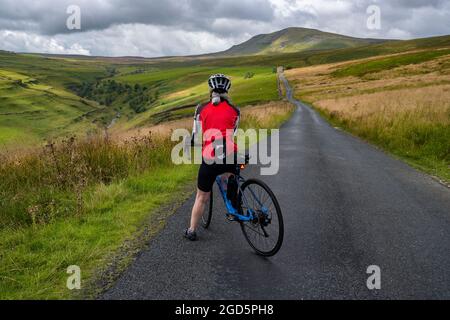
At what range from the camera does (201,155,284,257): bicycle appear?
5004 millimetres

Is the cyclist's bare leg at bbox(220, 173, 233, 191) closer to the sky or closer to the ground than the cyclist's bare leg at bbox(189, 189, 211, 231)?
closer to the sky

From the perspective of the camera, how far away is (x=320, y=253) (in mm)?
5242

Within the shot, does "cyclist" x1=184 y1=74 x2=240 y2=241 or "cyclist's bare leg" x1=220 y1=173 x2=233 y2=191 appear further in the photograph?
"cyclist's bare leg" x1=220 y1=173 x2=233 y2=191

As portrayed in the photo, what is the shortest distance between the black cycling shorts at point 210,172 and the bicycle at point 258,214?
0.16 metres

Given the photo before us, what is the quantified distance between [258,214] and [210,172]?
912 millimetres

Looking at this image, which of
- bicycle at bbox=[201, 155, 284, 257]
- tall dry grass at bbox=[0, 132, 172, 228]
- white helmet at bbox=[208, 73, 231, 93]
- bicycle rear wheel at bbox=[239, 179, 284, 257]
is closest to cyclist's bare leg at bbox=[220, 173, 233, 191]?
bicycle at bbox=[201, 155, 284, 257]

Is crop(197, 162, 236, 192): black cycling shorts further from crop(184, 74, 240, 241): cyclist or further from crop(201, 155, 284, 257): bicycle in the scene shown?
crop(201, 155, 284, 257): bicycle

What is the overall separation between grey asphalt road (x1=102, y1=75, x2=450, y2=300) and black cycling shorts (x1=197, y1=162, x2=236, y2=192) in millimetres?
Answer: 860

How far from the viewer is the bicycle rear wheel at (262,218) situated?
5.00 metres

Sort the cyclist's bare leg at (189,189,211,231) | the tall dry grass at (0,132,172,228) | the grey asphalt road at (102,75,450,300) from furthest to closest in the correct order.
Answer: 1. the tall dry grass at (0,132,172,228)
2. the cyclist's bare leg at (189,189,211,231)
3. the grey asphalt road at (102,75,450,300)

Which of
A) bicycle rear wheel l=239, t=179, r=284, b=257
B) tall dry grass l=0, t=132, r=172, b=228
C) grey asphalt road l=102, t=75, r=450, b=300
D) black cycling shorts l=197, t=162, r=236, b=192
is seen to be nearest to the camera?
grey asphalt road l=102, t=75, r=450, b=300

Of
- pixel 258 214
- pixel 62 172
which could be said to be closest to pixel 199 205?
pixel 258 214

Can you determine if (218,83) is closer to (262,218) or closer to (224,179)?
(224,179)

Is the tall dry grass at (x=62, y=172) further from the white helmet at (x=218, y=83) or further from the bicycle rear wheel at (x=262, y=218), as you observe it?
the white helmet at (x=218, y=83)
